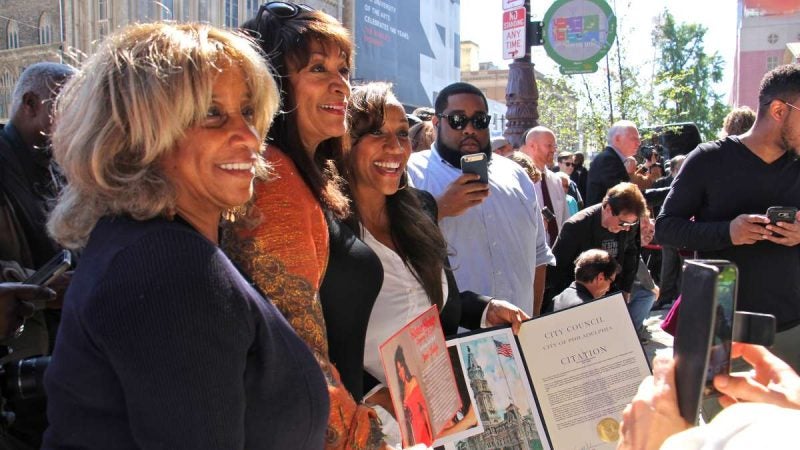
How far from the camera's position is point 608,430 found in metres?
2.25

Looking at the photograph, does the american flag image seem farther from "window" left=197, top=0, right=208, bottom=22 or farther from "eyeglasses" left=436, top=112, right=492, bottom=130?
"window" left=197, top=0, right=208, bottom=22

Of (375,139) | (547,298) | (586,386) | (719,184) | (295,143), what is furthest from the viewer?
(547,298)

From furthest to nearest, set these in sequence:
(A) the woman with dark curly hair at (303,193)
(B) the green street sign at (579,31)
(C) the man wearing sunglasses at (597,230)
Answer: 1. (B) the green street sign at (579,31)
2. (C) the man wearing sunglasses at (597,230)
3. (A) the woman with dark curly hair at (303,193)

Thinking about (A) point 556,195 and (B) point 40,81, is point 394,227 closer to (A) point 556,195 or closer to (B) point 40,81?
(B) point 40,81

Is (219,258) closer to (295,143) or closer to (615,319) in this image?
(295,143)

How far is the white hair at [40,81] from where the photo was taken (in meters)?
3.21

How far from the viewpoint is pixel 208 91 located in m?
1.41

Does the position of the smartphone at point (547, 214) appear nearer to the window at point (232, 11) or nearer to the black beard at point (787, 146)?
the black beard at point (787, 146)

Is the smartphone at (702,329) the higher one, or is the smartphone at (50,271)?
the smartphone at (702,329)

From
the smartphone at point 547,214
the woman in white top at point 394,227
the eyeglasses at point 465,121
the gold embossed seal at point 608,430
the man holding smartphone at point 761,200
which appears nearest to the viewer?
the gold embossed seal at point 608,430

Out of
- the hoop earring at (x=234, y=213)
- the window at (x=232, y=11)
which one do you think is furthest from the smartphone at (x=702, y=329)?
the window at (x=232, y=11)

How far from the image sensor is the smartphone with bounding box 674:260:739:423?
103 cm

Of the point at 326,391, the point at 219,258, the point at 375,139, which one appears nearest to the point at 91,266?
the point at 219,258

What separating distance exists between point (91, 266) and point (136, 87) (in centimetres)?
36
